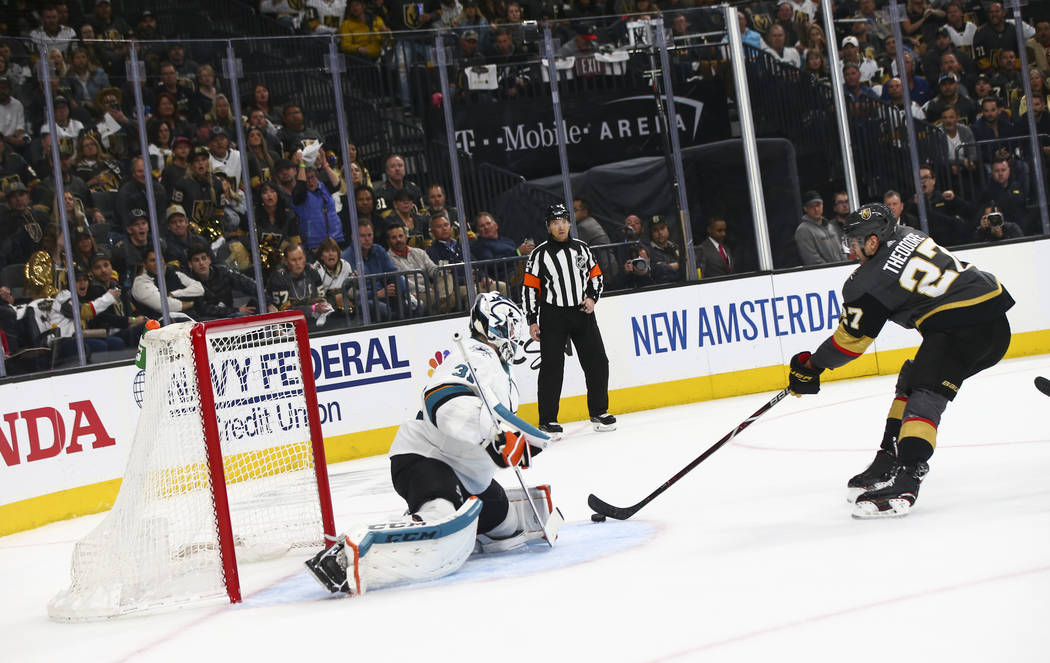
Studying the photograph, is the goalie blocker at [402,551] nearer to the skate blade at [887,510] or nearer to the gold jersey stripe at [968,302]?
the skate blade at [887,510]

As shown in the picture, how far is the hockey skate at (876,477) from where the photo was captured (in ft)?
12.5

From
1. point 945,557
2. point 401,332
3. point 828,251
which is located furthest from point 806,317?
point 945,557

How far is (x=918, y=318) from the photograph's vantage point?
3.77m

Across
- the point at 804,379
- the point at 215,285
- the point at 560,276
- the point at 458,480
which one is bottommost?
the point at 458,480

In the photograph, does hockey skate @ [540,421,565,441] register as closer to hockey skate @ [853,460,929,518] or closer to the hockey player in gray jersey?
the hockey player in gray jersey

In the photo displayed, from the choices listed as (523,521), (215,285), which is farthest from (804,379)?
(215,285)

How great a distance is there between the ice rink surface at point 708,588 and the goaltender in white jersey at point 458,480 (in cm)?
9

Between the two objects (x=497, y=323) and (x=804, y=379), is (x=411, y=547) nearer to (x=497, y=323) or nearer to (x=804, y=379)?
(x=497, y=323)

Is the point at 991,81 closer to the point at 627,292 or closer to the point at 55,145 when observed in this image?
the point at 627,292

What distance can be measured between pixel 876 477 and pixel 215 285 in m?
4.25

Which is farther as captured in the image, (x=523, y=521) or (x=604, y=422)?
(x=604, y=422)

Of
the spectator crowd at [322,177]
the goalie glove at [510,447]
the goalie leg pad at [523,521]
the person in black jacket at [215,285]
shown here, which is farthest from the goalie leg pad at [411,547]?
the person in black jacket at [215,285]

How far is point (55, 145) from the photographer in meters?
6.15

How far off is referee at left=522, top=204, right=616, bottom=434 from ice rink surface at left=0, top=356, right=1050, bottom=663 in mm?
1681
